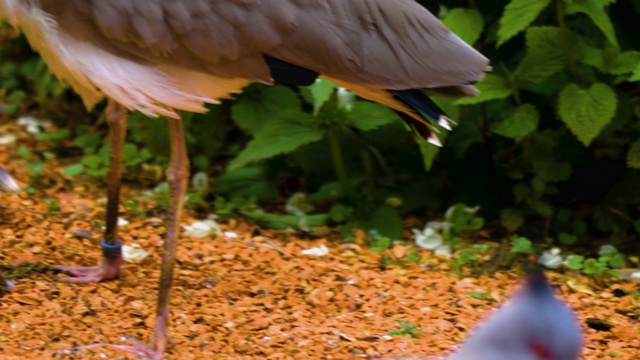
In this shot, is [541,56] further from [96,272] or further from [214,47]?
[96,272]

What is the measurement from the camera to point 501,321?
9.30 ft

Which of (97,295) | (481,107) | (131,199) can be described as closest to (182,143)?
(97,295)

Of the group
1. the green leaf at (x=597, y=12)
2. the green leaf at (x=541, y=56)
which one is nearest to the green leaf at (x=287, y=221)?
the green leaf at (x=541, y=56)

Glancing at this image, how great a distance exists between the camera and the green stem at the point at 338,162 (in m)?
4.69

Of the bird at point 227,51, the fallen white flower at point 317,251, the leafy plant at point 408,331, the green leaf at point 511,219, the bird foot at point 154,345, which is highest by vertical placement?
the bird at point 227,51

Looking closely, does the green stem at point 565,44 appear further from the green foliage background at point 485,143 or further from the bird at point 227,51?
the bird at point 227,51

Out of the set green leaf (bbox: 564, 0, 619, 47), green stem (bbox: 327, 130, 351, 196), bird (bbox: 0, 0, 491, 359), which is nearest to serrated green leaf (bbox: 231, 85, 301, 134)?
green stem (bbox: 327, 130, 351, 196)

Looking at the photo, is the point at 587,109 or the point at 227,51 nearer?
the point at 227,51

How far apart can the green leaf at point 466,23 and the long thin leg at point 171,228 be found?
54.6 inches

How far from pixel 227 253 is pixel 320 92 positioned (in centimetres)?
81

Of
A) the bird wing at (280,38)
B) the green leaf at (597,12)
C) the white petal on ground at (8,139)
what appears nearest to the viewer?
the bird wing at (280,38)

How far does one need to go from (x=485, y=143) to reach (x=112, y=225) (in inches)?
71.4

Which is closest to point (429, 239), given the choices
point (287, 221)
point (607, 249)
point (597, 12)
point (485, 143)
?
point (485, 143)

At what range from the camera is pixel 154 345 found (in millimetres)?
3488
